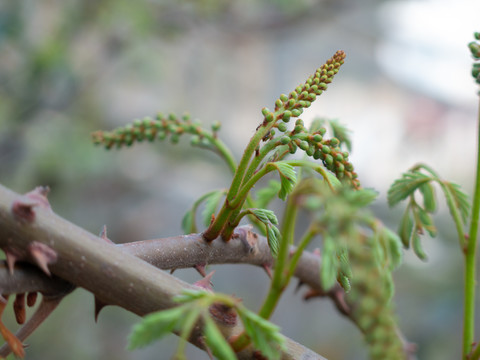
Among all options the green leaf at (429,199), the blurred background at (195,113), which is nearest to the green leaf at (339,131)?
the green leaf at (429,199)

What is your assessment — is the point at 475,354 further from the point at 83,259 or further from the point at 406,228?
the point at 83,259

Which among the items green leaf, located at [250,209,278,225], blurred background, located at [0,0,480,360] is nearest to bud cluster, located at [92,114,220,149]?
green leaf, located at [250,209,278,225]

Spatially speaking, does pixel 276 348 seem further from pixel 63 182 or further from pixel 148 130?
pixel 63 182

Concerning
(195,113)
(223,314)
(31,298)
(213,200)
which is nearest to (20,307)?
(31,298)

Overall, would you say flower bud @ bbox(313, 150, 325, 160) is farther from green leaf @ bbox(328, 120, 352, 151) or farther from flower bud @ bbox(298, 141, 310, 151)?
green leaf @ bbox(328, 120, 352, 151)

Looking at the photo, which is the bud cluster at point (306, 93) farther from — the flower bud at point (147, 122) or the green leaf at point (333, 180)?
the flower bud at point (147, 122)
